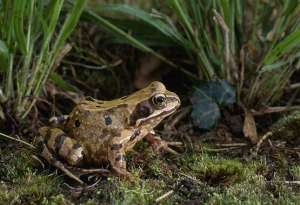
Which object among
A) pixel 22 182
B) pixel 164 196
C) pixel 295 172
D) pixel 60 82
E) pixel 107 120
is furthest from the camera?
pixel 60 82

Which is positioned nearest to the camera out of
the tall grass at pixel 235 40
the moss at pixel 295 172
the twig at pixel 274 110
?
the moss at pixel 295 172

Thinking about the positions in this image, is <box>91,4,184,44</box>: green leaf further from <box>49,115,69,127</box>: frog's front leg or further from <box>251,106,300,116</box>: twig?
<box>49,115,69,127</box>: frog's front leg

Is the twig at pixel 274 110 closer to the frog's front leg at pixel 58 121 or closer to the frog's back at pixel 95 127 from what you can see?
the frog's back at pixel 95 127

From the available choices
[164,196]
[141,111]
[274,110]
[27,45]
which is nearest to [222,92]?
[274,110]

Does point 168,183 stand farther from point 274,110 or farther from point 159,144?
point 274,110

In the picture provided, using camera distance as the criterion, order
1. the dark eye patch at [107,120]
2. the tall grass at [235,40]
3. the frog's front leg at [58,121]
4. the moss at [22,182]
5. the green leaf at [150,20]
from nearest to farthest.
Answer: the moss at [22,182], the dark eye patch at [107,120], the frog's front leg at [58,121], the tall grass at [235,40], the green leaf at [150,20]

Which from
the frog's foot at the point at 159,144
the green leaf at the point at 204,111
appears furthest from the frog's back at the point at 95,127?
the green leaf at the point at 204,111

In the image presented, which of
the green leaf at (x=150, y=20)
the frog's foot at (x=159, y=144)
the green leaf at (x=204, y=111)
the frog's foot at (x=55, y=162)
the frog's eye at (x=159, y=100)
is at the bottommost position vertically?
the frog's foot at (x=55, y=162)
